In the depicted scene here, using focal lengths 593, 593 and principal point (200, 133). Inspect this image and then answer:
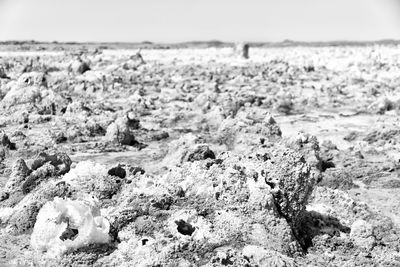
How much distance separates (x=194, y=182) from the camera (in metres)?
6.45

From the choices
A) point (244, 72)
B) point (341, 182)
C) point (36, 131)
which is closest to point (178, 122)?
point (36, 131)

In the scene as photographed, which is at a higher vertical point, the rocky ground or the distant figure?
the rocky ground

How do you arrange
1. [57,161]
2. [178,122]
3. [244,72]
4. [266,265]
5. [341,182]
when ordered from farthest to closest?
[244,72] → [178,122] → [341,182] → [57,161] → [266,265]

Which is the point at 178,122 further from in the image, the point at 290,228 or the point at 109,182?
the point at 290,228

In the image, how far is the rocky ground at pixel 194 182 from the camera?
5582mm

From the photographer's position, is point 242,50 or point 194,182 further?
point 242,50

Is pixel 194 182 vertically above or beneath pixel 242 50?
above

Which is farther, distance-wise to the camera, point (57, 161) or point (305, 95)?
point (305, 95)

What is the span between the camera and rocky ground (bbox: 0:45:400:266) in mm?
5582

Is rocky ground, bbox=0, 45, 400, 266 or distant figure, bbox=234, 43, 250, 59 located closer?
rocky ground, bbox=0, 45, 400, 266

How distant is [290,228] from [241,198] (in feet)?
1.90

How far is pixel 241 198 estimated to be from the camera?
609 centimetres

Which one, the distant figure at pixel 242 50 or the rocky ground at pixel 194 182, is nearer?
the rocky ground at pixel 194 182

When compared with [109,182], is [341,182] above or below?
below
